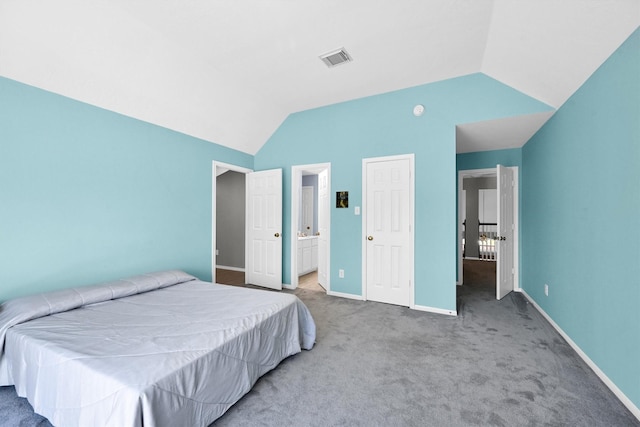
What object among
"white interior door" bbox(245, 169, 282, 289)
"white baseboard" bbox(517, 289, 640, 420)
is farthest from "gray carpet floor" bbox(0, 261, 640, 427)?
"white interior door" bbox(245, 169, 282, 289)

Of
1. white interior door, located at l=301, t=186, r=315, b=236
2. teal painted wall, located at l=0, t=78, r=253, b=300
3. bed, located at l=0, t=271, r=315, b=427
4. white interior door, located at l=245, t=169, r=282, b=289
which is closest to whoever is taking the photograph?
bed, located at l=0, t=271, r=315, b=427

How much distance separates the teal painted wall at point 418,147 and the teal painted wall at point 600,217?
78 centimetres

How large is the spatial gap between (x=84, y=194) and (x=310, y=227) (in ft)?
14.5

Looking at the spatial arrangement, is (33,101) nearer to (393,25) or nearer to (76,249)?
(76,249)

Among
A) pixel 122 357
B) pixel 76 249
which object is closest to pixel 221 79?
pixel 76 249

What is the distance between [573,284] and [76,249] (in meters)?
4.74

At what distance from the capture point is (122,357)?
4.69 feet

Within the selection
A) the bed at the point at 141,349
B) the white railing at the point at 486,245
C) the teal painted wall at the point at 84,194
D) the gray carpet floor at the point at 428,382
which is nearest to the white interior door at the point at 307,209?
the teal painted wall at the point at 84,194

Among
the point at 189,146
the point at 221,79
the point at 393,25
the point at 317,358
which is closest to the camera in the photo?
the point at 317,358

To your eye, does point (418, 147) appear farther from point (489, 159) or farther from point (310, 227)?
point (310, 227)

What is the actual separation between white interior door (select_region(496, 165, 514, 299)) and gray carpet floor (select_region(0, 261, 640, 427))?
974 mm

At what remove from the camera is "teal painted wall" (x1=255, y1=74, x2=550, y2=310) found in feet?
10.8

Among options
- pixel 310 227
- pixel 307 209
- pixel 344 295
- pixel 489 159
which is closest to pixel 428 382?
pixel 344 295

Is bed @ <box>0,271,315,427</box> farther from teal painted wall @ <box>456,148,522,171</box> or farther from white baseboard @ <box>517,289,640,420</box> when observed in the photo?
teal painted wall @ <box>456,148,522,171</box>
